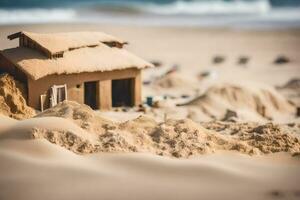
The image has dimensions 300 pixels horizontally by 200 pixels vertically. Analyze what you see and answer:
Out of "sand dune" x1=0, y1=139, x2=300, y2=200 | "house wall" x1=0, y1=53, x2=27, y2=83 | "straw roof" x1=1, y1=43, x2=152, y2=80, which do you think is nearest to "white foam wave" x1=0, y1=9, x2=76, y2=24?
"straw roof" x1=1, y1=43, x2=152, y2=80

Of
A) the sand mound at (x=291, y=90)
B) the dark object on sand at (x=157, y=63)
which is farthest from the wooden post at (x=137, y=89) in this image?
the dark object on sand at (x=157, y=63)

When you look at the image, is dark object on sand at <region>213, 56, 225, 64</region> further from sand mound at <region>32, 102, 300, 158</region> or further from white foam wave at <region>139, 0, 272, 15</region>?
white foam wave at <region>139, 0, 272, 15</region>

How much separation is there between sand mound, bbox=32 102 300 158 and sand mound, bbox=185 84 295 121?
8.05 meters

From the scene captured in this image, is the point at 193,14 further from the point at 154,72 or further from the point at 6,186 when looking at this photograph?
the point at 6,186

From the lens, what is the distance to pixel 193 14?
77.7 m

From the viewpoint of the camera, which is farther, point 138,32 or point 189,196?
point 138,32

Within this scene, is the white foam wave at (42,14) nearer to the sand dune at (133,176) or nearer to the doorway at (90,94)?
the doorway at (90,94)

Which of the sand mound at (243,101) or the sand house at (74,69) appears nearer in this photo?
the sand house at (74,69)

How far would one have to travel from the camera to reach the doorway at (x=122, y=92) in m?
21.6

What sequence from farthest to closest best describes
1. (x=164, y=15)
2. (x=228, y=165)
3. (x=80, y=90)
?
(x=164, y=15), (x=80, y=90), (x=228, y=165)

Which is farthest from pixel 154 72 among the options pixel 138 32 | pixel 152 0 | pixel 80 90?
pixel 152 0

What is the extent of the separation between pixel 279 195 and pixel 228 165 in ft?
5.21

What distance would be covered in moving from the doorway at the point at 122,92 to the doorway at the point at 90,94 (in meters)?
1.35

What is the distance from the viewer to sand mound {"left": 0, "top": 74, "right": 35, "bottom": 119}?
627 inches
